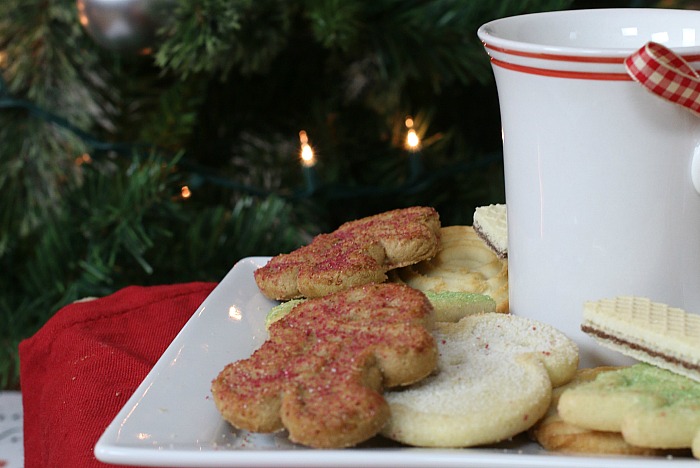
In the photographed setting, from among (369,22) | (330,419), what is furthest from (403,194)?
(330,419)

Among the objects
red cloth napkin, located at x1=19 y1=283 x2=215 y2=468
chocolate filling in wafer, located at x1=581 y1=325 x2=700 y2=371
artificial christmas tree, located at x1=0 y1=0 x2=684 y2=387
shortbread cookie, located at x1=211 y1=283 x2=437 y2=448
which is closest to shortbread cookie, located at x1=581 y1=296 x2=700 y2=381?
chocolate filling in wafer, located at x1=581 y1=325 x2=700 y2=371

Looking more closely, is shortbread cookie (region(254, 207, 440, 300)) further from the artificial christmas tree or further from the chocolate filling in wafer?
the artificial christmas tree

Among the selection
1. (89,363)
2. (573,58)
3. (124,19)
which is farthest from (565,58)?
(124,19)

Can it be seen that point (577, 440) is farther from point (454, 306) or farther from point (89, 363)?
point (89, 363)

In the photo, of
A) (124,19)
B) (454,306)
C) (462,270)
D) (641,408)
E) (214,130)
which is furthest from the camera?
(214,130)

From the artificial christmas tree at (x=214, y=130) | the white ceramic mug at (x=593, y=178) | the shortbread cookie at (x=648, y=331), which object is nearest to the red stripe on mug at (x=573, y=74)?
the white ceramic mug at (x=593, y=178)

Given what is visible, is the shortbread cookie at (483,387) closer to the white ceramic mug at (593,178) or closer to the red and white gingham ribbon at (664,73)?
the white ceramic mug at (593,178)

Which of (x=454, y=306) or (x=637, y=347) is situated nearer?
(x=637, y=347)
